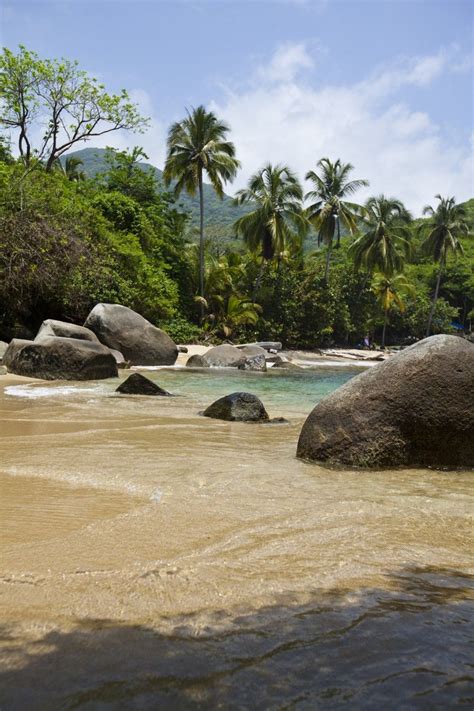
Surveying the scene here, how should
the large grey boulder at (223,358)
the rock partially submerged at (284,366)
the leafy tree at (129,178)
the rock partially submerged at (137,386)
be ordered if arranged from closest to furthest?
1. the rock partially submerged at (137,386)
2. the large grey boulder at (223,358)
3. the rock partially submerged at (284,366)
4. the leafy tree at (129,178)

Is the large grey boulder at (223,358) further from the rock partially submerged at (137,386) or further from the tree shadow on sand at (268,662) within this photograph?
the tree shadow on sand at (268,662)

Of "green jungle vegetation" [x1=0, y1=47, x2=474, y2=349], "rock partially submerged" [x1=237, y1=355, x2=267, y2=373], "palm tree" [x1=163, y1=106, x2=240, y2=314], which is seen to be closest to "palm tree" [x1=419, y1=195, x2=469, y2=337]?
"green jungle vegetation" [x1=0, y1=47, x2=474, y2=349]

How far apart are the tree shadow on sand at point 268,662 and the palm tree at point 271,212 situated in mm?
35025

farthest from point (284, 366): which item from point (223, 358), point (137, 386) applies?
point (137, 386)

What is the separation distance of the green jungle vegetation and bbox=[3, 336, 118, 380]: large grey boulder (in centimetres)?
686

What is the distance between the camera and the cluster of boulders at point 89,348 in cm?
1423

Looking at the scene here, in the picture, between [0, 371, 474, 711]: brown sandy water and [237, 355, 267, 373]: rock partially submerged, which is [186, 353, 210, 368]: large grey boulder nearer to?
[237, 355, 267, 373]: rock partially submerged

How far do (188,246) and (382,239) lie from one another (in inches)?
578

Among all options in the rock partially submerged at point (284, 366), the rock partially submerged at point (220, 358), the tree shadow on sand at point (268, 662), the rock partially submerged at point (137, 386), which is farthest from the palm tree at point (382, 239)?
the tree shadow on sand at point (268, 662)

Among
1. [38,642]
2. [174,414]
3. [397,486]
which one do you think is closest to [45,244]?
[174,414]

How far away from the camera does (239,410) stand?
9.01 meters

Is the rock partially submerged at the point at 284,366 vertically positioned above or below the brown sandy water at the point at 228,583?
above

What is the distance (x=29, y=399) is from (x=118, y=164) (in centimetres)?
2770

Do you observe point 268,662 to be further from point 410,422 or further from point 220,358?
point 220,358
